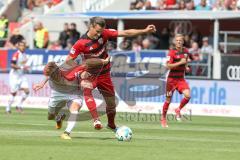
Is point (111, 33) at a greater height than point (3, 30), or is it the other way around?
point (111, 33)

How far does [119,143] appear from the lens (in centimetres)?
1577

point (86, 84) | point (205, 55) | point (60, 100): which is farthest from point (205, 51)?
point (86, 84)

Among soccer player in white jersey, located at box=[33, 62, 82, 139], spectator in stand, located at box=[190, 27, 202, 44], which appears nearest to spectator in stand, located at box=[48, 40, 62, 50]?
spectator in stand, located at box=[190, 27, 202, 44]

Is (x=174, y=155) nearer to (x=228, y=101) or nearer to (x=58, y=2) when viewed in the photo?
(x=228, y=101)

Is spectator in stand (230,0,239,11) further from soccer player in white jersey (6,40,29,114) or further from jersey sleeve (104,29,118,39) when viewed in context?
jersey sleeve (104,29,118,39)

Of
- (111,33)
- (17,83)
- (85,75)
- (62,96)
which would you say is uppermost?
(111,33)

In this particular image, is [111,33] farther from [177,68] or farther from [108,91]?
[177,68]

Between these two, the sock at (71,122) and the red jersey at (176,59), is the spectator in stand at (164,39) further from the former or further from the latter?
the sock at (71,122)

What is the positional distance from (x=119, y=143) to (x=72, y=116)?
4.12 feet

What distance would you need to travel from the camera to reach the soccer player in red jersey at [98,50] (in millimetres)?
16641

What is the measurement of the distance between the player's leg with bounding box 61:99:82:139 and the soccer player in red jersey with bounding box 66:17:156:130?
47 centimetres

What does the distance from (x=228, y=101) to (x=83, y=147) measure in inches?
608

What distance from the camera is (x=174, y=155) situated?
1363 centimetres

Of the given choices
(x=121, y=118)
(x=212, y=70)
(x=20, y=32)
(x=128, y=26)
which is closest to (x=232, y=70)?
(x=212, y=70)
